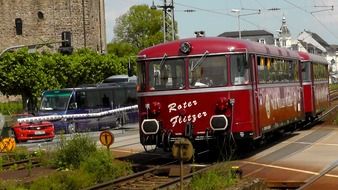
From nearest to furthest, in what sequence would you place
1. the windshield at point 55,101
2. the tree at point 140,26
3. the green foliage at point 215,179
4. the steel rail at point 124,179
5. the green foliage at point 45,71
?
the green foliage at point 215,179, the steel rail at point 124,179, the windshield at point 55,101, the green foliage at point 45,71, the tree at point 140,26

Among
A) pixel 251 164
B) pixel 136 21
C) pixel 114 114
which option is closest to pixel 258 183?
pixel 251 164

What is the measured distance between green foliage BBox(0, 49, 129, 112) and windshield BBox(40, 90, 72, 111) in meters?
21.9

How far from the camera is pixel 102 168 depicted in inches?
591

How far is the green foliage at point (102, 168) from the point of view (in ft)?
48.7

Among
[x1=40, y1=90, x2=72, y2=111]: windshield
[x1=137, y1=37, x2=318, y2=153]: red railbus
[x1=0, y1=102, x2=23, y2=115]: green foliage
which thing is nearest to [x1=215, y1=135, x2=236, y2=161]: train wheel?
[x1=137, y1=37, x2=318, y2=153]: red railbus

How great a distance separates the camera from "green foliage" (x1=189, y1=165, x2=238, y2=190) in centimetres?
1180

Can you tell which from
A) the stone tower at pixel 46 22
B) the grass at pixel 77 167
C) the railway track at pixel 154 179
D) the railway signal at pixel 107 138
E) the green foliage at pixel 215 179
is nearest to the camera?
the green foliage at pixel 215 179

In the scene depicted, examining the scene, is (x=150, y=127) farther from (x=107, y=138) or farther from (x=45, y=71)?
(x=45, y=71)

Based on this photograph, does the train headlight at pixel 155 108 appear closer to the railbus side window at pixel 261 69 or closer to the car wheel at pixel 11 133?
the railbus side window at pixel 261 69

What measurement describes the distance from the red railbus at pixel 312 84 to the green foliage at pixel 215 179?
44.0 ft

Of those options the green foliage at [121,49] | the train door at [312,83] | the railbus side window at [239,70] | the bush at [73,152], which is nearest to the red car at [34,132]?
the train door at [312,83]

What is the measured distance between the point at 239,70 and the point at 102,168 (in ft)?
13.5

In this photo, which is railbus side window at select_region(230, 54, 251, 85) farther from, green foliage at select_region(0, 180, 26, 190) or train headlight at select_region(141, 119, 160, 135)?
green foliage at select_region(0, 180, 26, 190)

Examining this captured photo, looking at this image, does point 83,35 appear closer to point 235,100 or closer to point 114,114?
point 114,114
